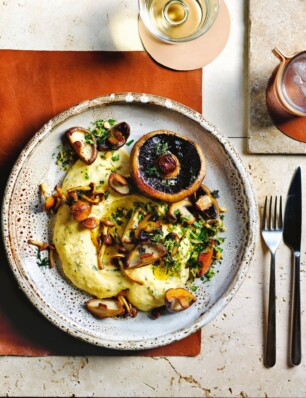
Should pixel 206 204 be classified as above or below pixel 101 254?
above

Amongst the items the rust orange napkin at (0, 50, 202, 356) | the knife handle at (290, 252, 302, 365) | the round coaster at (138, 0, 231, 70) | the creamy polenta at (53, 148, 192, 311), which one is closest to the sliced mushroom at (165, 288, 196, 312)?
the creamy polenta at (53, 148, 192, 311)

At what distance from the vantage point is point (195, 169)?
5.59 feet

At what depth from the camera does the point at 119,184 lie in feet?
5.62

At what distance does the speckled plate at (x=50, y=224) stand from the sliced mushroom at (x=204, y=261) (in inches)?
2.3

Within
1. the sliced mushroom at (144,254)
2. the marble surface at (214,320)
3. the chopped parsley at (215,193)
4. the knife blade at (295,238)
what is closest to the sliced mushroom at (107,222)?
the sliced mushroom at (144,254)

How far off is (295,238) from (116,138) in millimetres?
794

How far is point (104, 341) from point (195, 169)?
681 millimetres

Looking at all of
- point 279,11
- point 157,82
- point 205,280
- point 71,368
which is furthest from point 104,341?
point 279,11

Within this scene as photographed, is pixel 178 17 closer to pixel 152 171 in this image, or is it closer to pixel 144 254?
pixel 152 171

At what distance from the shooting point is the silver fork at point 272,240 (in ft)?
6.22

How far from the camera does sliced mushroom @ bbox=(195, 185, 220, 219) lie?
175 cm

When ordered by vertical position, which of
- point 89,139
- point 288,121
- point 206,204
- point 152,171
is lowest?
point 206,204

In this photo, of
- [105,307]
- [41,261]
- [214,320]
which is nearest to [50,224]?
[41,261]

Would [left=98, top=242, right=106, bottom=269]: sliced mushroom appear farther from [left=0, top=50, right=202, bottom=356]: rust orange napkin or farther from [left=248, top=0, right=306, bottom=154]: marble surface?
[left=248, top=0, right=306, bottom=154]: marble surface
